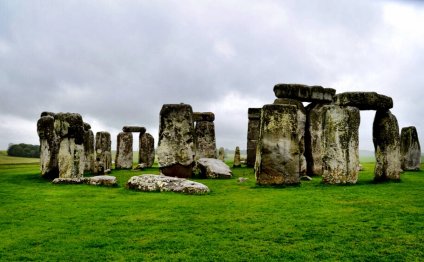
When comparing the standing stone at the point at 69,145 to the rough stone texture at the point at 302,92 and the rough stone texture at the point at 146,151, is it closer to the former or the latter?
the rough stone texture at the point at 302,92

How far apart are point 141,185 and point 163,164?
4035mm

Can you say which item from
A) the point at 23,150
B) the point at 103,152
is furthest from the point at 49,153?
the point at 23,150

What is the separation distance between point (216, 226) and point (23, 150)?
1768 inches

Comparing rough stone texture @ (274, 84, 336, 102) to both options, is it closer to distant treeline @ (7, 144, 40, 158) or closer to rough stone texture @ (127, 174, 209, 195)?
rough stone texture @ (127, 174, 209, 195)

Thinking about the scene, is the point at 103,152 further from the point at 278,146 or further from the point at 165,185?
the point at 278,146

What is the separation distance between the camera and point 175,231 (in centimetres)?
673

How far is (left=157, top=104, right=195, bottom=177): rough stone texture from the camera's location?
15.5 meters

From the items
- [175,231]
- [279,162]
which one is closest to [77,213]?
[175,231]

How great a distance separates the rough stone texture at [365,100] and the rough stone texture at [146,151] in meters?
14.8

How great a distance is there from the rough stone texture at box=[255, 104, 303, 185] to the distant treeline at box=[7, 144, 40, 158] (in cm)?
4052

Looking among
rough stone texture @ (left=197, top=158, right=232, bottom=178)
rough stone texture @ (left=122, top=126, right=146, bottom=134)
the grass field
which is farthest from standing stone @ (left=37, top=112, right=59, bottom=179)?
rough stone texture @ (left=122, top=126, right=146, bottom=134)

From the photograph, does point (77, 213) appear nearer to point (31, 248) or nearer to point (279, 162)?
point (31, 248)

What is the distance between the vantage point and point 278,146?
12.1m

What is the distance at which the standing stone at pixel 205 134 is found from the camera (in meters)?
24.3
